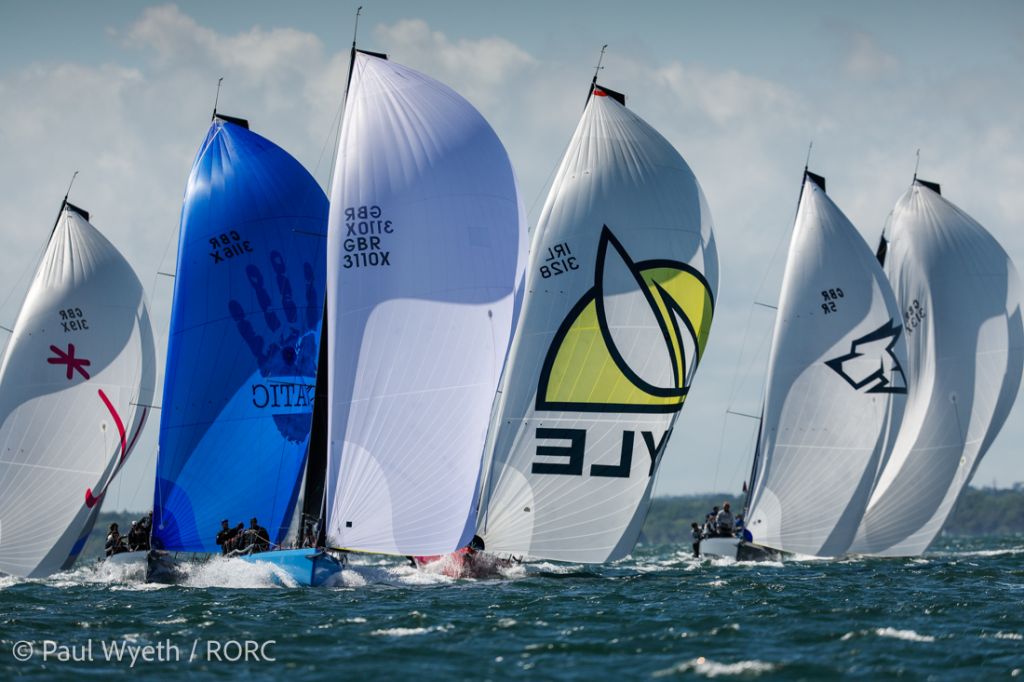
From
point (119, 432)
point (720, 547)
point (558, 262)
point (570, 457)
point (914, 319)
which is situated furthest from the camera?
point (914, 319)

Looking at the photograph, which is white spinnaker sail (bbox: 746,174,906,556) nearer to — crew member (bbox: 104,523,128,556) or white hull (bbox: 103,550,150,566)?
white hull (bbox: 103,550,150,566)

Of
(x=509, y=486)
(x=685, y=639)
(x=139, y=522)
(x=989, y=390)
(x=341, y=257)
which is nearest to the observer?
(x=685, y=639)

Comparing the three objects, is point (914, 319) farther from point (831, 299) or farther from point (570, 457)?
point (570, 457)

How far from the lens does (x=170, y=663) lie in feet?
55.0

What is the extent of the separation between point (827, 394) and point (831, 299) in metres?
2.21

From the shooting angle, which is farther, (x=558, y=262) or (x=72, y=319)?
(x=72, y=319)

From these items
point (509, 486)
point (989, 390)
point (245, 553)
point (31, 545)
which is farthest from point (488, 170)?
point (989, 390)

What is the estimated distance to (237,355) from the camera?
2809 cm

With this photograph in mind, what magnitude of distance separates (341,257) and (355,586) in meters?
5.72

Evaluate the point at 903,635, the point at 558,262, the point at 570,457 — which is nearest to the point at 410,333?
the point at 558,262

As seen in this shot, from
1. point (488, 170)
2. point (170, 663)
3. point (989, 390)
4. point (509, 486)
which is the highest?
point (488, 170)

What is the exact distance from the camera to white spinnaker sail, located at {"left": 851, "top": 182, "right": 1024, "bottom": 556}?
36.3m

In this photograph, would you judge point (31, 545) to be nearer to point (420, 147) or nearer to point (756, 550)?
point (420, 147)

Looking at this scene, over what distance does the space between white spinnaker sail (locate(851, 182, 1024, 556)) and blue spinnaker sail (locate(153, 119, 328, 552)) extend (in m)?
15.9
